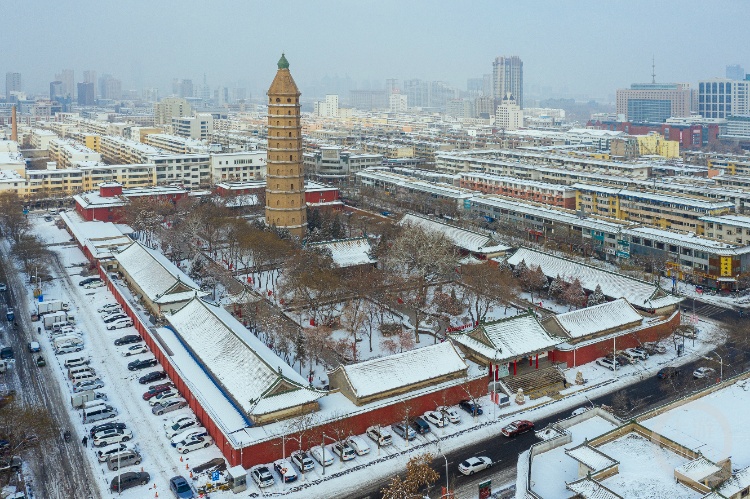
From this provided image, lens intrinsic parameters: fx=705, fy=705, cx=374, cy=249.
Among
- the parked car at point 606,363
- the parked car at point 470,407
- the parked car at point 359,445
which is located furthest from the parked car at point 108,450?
the parked car at point 606,363

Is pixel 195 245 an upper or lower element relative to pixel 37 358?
upper

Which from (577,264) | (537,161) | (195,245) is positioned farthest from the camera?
(537,161)

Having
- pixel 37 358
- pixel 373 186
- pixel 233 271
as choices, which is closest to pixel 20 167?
pixel 373 186

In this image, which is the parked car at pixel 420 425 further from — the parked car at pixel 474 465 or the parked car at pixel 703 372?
the parked car at pixel 703 372

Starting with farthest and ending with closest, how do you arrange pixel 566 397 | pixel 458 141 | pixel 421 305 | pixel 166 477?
pixel 458 141
pixel 421 305
pixel 566 397
pixel 166 477

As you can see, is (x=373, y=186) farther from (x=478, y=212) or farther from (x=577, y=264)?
(x=577, y=264)

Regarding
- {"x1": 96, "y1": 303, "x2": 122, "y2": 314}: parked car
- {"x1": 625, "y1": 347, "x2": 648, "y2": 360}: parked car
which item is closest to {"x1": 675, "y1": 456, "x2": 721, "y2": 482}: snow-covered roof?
{"x1": 625, "y1": 347, "x2": 648, "y2": 360}: parked car

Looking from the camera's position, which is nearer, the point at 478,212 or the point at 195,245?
the point at 195,245

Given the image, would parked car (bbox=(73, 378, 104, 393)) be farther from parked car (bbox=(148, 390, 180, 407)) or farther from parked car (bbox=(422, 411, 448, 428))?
parked car (bbox=(422, 411, 448, 428))
